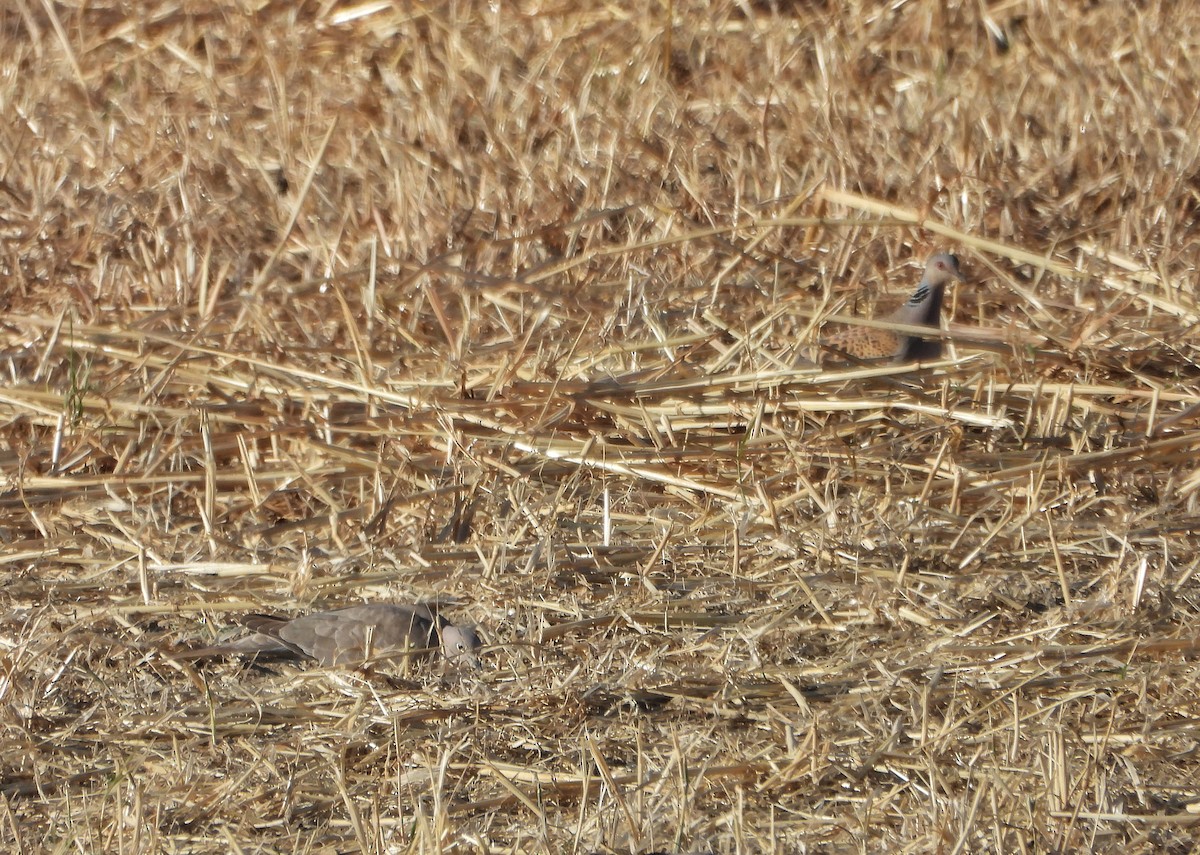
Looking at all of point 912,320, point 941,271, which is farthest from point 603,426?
point 941,271

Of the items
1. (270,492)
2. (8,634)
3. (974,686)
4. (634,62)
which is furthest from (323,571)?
(634,62)

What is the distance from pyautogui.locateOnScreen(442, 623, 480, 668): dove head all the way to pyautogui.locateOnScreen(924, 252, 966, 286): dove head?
7.98ft

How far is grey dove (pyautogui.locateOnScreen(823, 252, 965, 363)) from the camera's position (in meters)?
5.32

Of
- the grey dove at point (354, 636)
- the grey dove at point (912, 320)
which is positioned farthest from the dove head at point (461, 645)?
the grey dove at point (912, 320)

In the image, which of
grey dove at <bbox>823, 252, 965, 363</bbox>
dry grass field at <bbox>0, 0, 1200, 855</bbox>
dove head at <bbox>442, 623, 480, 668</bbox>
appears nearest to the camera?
dry grass field at <bbox>0, 0, 1200, 855</bbox>

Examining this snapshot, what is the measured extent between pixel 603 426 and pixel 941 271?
1.52 meters

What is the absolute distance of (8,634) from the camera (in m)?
3.87

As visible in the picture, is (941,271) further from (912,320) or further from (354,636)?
(354,636)

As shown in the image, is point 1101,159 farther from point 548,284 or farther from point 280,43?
point 280,43

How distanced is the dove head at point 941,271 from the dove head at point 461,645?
2.43 metres

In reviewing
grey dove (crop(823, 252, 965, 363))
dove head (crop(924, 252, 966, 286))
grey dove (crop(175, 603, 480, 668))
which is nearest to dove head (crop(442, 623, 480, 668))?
grey dove (crop(175, 603, 480, 668))

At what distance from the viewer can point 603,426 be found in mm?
4656

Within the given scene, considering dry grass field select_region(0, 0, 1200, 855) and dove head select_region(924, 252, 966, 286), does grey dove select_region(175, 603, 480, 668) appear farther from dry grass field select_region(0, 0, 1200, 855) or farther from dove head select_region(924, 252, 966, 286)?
dove head select_region(924, 252, 966, 286)

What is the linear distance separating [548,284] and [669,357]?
67 centimetres
